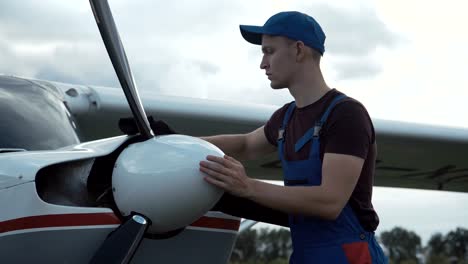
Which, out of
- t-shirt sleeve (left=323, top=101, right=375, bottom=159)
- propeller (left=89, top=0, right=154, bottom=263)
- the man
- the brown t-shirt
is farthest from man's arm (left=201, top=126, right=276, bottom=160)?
propeller (left=89, top=0, right=154, bottom=263)

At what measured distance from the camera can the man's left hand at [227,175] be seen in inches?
109

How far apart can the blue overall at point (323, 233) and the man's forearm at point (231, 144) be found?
0.68 m

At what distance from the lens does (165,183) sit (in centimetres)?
269

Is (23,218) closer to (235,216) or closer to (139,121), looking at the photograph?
(139,121)

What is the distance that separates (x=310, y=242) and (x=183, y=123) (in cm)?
375

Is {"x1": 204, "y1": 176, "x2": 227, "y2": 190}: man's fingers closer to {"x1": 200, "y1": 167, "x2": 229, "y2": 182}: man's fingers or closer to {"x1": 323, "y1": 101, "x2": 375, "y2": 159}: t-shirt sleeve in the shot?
{"x1": 200, "y1": 167, "x2": 229, "y2": 182}: man's fingers

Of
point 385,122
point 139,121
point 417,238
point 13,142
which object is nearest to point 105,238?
point 139,121

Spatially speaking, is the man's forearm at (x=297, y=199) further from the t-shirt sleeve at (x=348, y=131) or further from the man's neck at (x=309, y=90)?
the man's neck at (x=309, y=90)

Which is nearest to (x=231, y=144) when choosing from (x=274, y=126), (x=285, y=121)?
(x=274, y=126)

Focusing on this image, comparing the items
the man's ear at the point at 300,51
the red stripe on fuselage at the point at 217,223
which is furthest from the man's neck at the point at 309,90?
the red stripe on fuselage at the point at 217,223

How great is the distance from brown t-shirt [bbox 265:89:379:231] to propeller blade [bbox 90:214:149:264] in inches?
31.7

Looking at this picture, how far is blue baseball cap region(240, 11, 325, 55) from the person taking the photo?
10.9 ft

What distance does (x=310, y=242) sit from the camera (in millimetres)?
3205

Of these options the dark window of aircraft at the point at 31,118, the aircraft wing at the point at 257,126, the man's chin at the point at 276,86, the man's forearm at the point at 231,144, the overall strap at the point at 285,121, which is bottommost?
the aircraft wing at the point at 257,126
